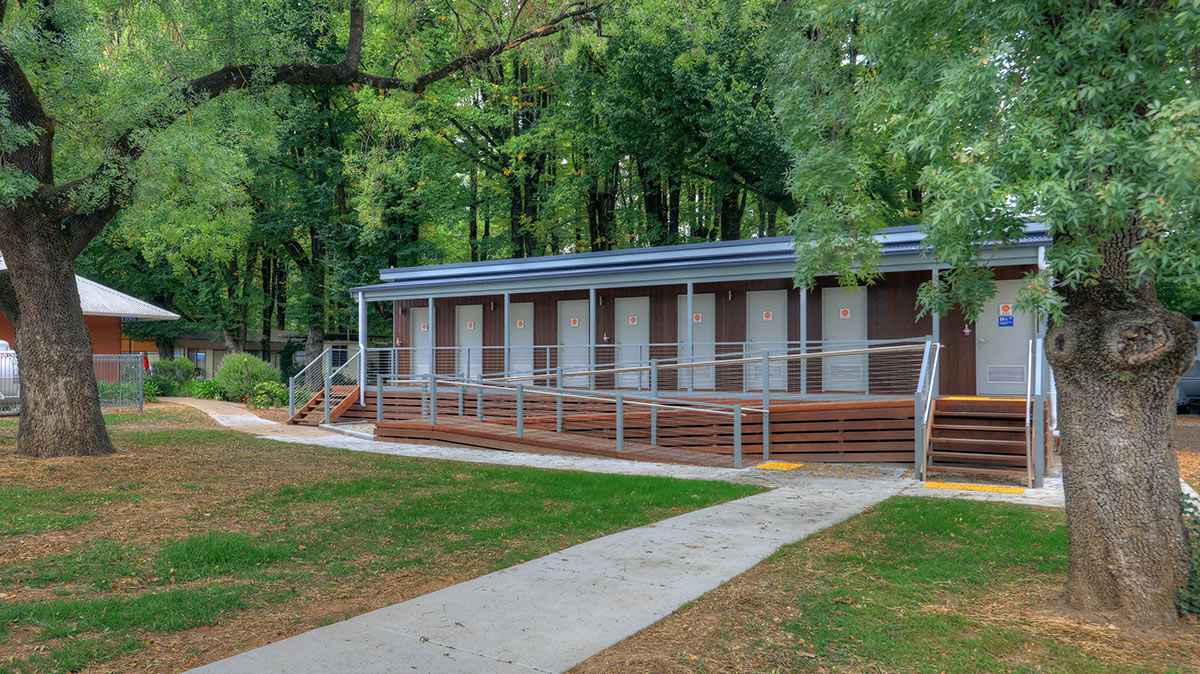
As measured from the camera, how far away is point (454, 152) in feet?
94.2

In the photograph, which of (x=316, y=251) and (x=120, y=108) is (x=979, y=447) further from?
(x=316, y=251)

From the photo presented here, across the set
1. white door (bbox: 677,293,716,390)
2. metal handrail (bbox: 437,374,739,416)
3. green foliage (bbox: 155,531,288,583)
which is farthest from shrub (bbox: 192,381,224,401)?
green foliage (bbox: 155,531,288,583)

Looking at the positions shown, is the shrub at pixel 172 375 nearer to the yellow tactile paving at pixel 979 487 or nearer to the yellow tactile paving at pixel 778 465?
the yellow tactile paving at pixel 778 465

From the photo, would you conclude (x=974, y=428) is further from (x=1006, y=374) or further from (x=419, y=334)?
(x=419, y=334)

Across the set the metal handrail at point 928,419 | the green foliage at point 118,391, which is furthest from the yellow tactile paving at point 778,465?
the green foliage at point 118,391

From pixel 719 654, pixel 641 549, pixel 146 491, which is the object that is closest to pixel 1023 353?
pixel 641 549

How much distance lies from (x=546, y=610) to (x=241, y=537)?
3.28m

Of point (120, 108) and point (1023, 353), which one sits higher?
point (120, 108)

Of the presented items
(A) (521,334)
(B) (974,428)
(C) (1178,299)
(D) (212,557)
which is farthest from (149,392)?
(C) (1178,299)

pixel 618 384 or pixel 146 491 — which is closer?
pixel 146 491

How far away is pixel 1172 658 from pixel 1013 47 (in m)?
3.60

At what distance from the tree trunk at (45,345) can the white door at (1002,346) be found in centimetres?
1433

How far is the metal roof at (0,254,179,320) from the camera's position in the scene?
26.1m

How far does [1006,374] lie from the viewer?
533 inches
